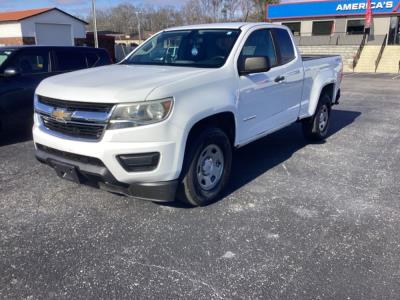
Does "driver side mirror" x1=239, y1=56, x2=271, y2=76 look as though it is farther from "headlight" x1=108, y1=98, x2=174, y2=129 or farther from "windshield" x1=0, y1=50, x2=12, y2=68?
"windshield" x1=0, y1=50, x2=12, y2=68

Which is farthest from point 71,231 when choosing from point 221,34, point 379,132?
point 379,132

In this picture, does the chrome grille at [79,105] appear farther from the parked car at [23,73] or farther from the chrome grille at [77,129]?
the parked car at [23,73]

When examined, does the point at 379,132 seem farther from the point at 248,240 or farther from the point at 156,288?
the point at 156,288

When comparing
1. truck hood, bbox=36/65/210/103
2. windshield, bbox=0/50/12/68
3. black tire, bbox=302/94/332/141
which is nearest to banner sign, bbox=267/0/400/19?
black tire, bbox=302/94/332/141

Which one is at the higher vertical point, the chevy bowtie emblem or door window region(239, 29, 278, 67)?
door window region(239, 29, 278, 67)

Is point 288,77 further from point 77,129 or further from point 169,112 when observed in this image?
point 77,129

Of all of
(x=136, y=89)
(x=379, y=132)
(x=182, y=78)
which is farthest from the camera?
(x=379, y=132)

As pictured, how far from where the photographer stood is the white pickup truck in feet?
10.5

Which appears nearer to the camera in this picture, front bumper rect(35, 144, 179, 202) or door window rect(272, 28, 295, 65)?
front bumper rect(35, 144, 179, 202)

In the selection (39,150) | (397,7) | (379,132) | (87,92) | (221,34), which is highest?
(397,7)

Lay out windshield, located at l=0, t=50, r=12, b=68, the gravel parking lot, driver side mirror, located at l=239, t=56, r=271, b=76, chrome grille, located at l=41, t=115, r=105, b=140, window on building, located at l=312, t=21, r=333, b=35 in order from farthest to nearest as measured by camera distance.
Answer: window on building, located at l=312, t=21, r=333, b=35
windshield, located at l=0, t=50, r=12, b=68
driver side mirror, located at l=239, t=56, r=271, b=76
chrome grille, located at l=41, t=115, r=105, b=140
the gravel parking lot

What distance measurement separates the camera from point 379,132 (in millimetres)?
7363

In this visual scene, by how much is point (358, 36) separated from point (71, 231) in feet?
116

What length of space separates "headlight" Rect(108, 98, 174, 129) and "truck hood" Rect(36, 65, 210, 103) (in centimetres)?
6
